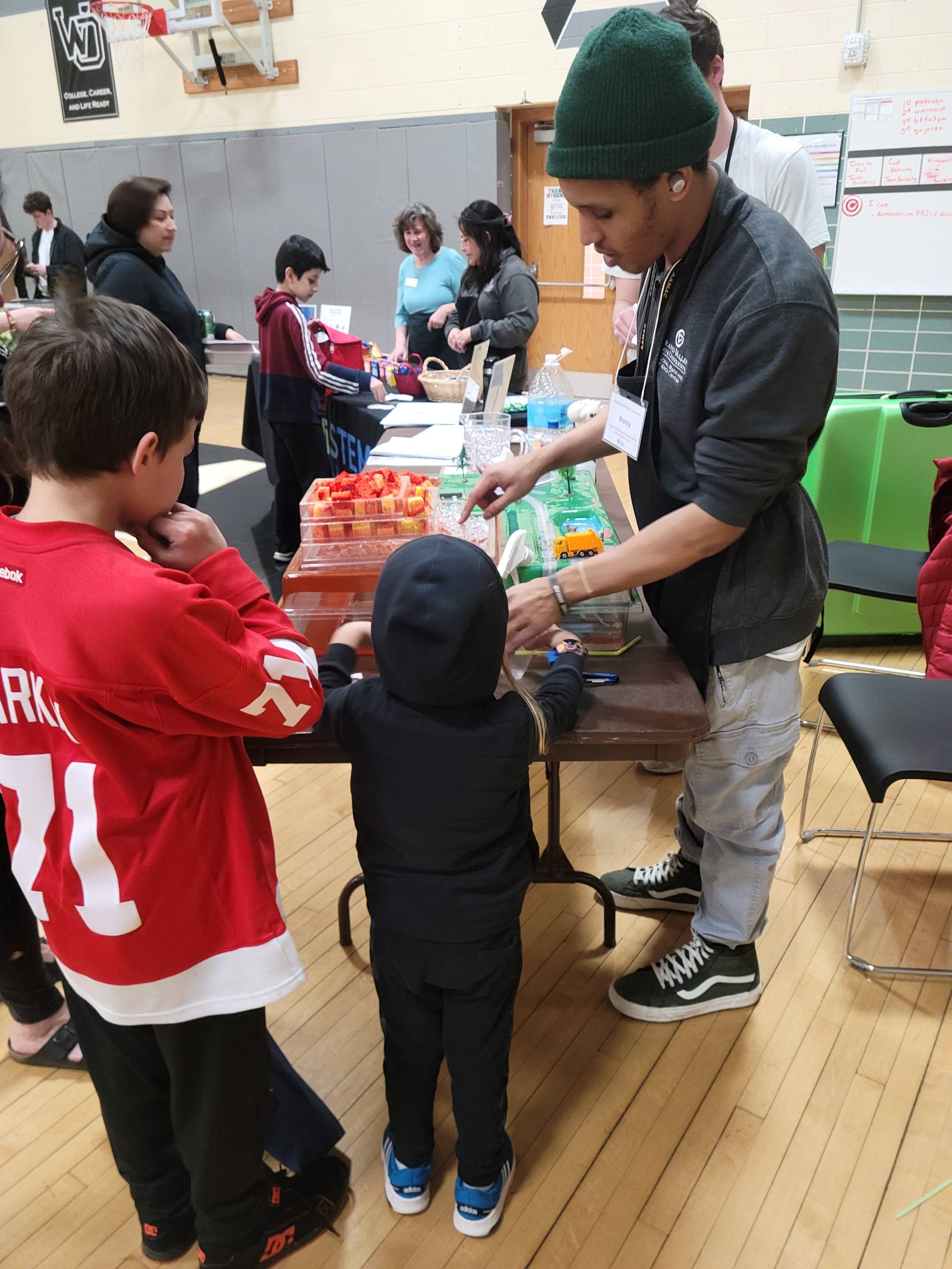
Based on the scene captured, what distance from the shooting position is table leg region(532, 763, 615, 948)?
2016mm

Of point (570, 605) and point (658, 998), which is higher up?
point (570, 605)

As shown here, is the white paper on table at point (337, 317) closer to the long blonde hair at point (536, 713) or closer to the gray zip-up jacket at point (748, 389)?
the gray zip-up jacket at point (748, 389)

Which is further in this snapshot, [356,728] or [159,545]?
[356,728]

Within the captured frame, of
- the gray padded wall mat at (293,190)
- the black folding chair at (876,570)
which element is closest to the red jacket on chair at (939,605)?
the black folding chair at (876,570)

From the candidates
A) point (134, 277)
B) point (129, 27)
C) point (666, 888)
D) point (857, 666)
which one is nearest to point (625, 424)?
point (666, 888)

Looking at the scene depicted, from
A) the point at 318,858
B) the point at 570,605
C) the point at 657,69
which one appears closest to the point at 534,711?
the point at 570,605

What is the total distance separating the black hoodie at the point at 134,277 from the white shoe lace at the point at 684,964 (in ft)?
8.82

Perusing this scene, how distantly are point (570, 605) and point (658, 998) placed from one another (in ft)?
3.02

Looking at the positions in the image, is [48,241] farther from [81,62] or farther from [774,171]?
[774,171]

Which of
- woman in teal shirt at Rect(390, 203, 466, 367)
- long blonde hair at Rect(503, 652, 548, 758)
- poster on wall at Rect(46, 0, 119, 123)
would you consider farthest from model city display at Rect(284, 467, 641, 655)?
poster on wall at Rect(46, 0, 119, 123)

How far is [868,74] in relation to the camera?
5.16 metres

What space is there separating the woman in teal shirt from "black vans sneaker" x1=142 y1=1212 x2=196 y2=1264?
4267 millimetres

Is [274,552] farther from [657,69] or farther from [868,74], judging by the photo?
[868,74]

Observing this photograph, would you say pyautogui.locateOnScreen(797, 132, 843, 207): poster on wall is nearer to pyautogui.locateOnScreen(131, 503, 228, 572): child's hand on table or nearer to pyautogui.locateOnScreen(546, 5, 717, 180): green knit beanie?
pyautogui.locateOnScreen(546, 5, 717, 180): green knit beanie
